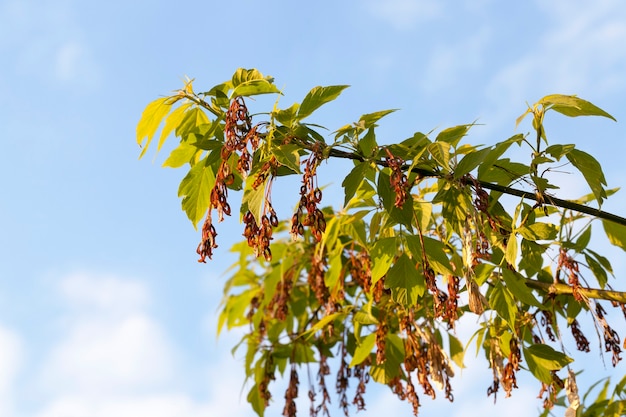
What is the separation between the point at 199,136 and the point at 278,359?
4.83 ft

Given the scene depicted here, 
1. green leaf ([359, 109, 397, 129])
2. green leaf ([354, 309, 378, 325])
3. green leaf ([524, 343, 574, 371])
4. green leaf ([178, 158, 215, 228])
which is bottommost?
green leaf ([524, 343, 574, 371])

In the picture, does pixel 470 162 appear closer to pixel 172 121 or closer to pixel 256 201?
pixel 256 201

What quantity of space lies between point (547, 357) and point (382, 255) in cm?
60

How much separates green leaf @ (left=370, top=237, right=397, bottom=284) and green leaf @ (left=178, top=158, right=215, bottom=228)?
385mm

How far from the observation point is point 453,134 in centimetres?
153

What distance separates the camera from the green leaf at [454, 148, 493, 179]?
1.42 metres

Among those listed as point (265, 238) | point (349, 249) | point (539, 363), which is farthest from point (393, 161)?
point (349, 249)

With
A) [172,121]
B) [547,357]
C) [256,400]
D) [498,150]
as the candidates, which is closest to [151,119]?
[172,121]

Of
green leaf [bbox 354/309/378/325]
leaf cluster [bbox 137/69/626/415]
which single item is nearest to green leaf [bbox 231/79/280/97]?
leaf cluster [bbox 137/69/626/415]

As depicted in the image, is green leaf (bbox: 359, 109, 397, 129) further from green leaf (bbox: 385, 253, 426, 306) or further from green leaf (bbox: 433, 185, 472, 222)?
green leaf (bbox: 385, 253, 426, 306)

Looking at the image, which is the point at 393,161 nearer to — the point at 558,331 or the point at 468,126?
the point at 468,126

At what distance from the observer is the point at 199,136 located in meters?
1.54

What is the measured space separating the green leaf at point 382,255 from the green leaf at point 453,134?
0.27m

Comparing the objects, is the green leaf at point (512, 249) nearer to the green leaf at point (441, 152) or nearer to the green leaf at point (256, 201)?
the green leaf at point (441, 152)
